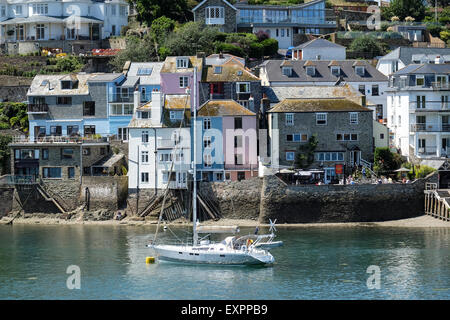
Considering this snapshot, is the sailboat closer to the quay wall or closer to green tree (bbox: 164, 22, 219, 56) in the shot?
the quay wall

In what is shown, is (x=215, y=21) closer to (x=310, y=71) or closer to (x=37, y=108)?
(x=310, y=71)

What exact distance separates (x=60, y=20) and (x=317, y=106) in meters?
39.9

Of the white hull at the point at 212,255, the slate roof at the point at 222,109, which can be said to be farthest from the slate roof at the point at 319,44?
the white hull at the point at 212,255

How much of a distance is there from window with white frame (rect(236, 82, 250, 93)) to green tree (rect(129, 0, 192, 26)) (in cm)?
2694

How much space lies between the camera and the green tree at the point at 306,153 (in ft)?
273

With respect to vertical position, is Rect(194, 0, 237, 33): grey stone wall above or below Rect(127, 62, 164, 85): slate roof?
above

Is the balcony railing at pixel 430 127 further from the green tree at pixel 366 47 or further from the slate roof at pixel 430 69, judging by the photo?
the green tree at pixel 366 47

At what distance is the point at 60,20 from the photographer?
112062mm

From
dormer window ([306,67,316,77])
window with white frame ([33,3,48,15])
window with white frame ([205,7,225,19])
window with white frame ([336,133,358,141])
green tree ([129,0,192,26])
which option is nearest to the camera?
window with white frame ([336,133,358,141])

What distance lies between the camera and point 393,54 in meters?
102

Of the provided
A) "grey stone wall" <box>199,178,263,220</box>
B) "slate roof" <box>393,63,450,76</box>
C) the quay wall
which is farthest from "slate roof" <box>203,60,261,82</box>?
"slate roof" <box>393,63,450,76</box>

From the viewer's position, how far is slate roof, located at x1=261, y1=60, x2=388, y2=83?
9569 centimetres

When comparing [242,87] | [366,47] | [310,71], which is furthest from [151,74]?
[366,47]
